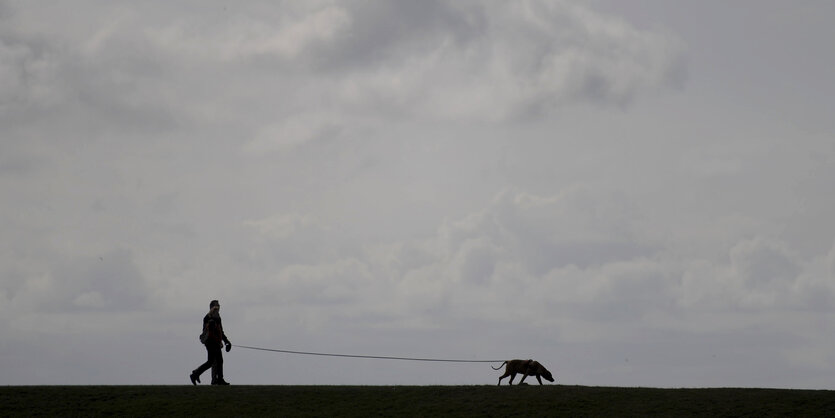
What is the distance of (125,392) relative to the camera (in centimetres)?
3353

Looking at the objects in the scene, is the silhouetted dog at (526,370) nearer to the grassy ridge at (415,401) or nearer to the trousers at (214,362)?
the grassy ridge at (415,401)

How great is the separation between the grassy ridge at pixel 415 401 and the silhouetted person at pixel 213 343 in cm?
154

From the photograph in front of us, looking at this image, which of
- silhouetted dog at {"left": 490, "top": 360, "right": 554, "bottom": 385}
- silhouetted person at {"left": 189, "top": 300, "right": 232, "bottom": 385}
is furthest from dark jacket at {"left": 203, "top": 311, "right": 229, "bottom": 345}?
silhouetted dog at {"left": 490, "top": 360, "right": 554, "bottom": 385}

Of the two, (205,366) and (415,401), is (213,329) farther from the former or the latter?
(415,401)

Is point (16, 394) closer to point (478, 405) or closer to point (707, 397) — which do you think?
point (478, 405)

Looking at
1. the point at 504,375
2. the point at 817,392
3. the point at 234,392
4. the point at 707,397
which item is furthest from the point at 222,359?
the point at 817,392

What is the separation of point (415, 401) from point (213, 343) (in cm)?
716

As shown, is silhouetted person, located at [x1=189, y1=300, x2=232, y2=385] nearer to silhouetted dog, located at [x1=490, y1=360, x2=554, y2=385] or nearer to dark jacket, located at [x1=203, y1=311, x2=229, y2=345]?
dark jacket, located at [x1=203, y1=311, x2=229, y2=345]

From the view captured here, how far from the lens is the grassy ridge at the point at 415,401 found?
99.0 feet

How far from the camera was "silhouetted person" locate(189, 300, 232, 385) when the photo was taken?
35.1 meters

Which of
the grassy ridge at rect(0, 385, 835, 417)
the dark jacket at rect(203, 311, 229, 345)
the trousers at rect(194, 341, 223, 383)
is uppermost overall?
the dark jacket at rect(203, 311, 229, 345)

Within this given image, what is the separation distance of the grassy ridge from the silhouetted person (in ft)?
5.04

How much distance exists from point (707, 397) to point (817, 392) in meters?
3.35

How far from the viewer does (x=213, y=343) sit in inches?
1383
